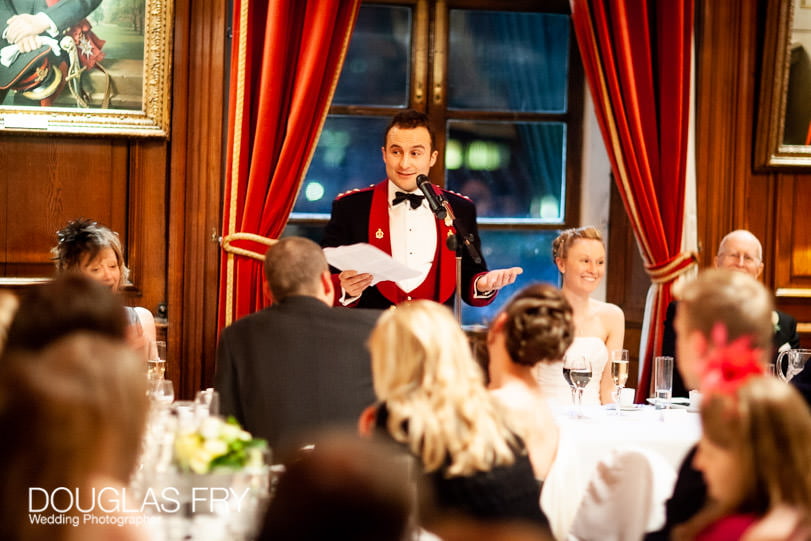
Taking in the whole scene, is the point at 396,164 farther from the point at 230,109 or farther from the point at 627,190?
the point at 627,190

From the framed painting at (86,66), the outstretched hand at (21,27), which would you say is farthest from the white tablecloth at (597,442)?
the outstretched hand at (21,27)

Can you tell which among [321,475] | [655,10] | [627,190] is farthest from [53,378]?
[655,10]

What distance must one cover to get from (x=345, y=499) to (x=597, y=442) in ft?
6.93

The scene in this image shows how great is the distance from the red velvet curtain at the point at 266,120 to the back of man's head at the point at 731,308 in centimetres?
261

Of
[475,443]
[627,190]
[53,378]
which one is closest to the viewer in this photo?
[53,378]

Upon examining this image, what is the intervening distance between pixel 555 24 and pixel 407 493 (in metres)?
4.56

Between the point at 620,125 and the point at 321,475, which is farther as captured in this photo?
the point at 620,125

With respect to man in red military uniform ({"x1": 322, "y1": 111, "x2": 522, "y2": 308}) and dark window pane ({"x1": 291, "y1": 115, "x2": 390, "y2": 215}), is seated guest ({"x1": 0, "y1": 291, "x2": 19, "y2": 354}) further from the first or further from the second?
dark window pane ({"x1": 291, "y1": 115, "x2": 390, "y2": 215})

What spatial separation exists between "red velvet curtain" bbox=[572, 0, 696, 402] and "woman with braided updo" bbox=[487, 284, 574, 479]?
233cm

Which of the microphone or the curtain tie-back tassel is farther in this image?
the curtain tie-back tassel

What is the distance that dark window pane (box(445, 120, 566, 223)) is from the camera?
518 cm

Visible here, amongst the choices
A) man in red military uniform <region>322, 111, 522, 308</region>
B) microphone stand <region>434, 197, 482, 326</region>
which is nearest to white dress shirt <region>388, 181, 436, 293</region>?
man in red military uniform <region>322, 111, 522, 308</region>

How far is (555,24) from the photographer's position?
17.2 feet

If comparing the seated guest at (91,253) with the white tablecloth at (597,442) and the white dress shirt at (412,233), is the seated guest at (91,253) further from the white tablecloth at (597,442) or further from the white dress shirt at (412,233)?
the white tablecloth at (597,442)
